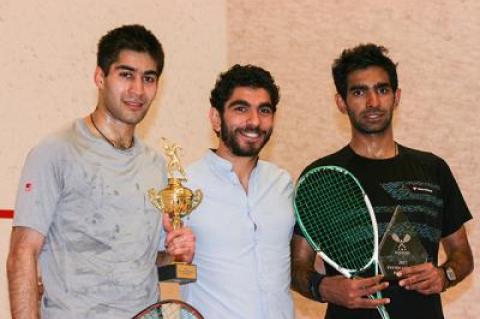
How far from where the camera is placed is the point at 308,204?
2.55 meters

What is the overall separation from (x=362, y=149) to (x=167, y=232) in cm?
69

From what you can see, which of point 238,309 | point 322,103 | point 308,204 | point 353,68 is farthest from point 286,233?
point 322,103

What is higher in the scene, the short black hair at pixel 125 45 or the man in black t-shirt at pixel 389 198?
the short black hair at pixel 125 45

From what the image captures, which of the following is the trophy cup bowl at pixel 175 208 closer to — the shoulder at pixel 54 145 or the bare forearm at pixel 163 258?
the bare forearm at pixel 163 258

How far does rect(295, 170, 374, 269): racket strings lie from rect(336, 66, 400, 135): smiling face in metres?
0.20

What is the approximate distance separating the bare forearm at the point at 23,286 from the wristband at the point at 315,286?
0.83 m

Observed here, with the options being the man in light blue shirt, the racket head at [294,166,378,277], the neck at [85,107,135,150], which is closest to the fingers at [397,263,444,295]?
the racket head at [294,166,378,277]

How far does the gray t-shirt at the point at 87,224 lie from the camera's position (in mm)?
2168

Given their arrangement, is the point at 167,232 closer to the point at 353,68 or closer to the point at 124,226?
the point at 124,226

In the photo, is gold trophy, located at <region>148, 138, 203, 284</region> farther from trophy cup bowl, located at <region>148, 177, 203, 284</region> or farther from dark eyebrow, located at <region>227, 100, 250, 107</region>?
dark eyebrow, located at <region>227, 100, 250, 107</region>

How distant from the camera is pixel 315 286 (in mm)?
2547

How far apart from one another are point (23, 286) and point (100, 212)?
27cm

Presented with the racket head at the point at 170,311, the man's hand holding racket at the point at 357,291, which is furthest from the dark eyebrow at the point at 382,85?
the racket head at the point at 170,311

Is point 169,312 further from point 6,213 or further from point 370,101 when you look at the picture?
point 6,213
